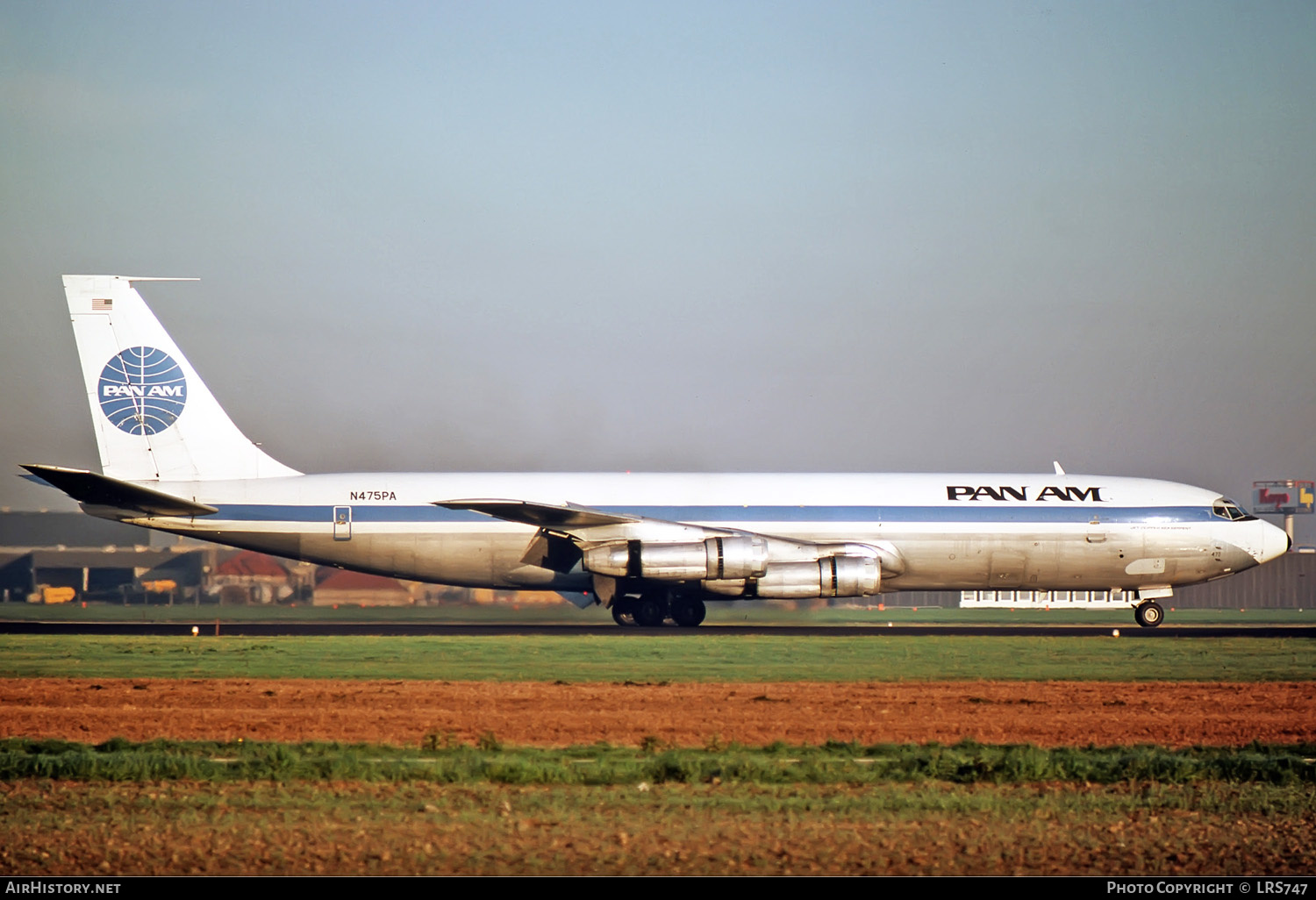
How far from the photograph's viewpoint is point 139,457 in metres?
31.0

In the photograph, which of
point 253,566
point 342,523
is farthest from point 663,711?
point 253,566

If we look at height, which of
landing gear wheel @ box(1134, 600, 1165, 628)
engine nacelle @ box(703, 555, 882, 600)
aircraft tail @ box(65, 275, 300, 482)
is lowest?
landing gear wheel @ box(1134, 600, 1165, 628)

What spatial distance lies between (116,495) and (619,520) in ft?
36.8

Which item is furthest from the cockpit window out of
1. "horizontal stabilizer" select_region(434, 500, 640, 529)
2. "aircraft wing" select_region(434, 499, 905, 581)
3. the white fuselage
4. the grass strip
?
the grass strip

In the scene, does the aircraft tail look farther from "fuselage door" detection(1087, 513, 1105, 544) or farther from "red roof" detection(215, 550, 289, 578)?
"fuselage door" detection(1087, 513, 1105, 544)

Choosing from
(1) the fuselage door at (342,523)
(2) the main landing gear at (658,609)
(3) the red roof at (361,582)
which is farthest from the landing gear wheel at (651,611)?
(3) the red roof at (361,582)

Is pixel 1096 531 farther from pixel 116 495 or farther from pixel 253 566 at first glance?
pixel 253 566

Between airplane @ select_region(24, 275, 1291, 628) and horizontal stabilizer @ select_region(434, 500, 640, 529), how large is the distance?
71 mm

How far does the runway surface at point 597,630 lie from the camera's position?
97.1 ft

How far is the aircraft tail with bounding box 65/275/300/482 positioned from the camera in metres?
31.0

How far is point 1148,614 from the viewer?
34.0m

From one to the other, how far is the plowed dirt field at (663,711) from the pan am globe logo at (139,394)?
1301cm
